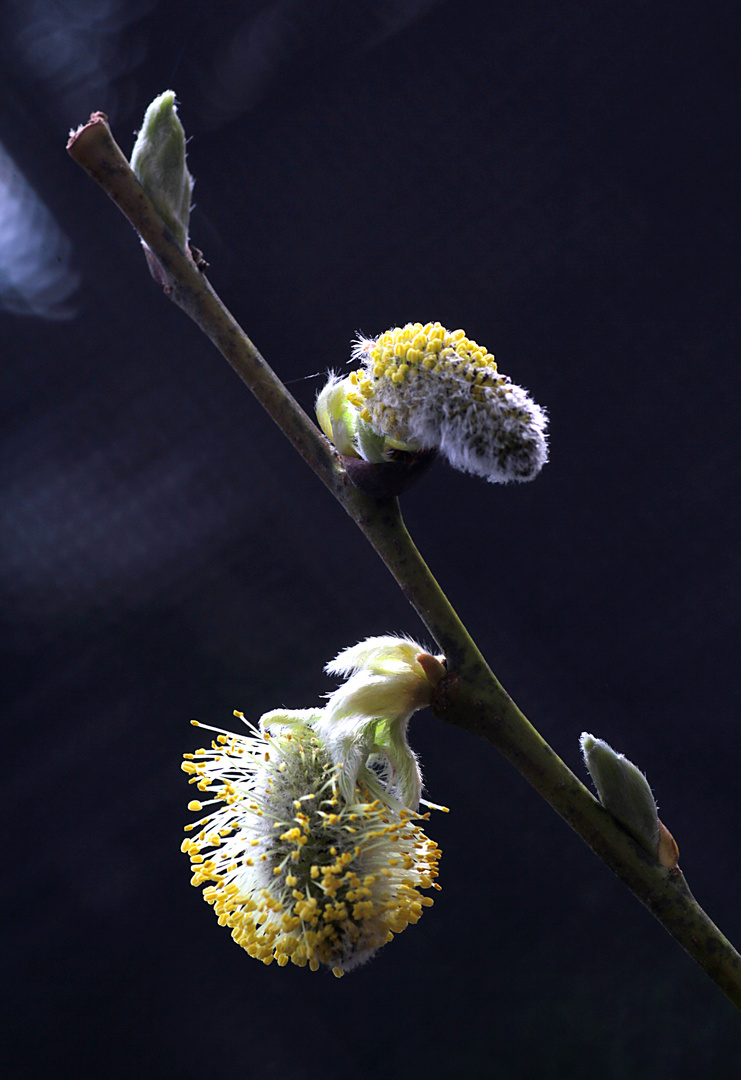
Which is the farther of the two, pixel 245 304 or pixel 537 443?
pixel 245 304

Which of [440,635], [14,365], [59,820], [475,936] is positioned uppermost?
[14,365]

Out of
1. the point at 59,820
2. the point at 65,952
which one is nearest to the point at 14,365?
the point at 59,820

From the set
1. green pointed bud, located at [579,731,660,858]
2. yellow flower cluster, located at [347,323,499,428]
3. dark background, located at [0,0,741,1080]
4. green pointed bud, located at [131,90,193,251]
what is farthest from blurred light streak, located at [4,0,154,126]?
green pointed bud, located at [579,731,660,858]

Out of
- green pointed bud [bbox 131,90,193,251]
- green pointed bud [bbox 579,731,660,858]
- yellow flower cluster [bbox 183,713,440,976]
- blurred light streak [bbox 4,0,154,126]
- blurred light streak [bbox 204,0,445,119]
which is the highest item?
blurred light streak [bbox 4,0,154,126]

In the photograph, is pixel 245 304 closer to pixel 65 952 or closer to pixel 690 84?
pixel 690 84

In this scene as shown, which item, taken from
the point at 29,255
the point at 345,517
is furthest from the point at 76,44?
the point at 345,517

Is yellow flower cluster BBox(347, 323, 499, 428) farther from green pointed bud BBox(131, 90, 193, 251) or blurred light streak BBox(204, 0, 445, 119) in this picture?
blurred light streak BBox(204, 0, 445, 119)

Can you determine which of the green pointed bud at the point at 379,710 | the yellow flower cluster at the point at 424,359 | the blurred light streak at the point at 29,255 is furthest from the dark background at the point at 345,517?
the yellow flower cluster at the point at 424,359
